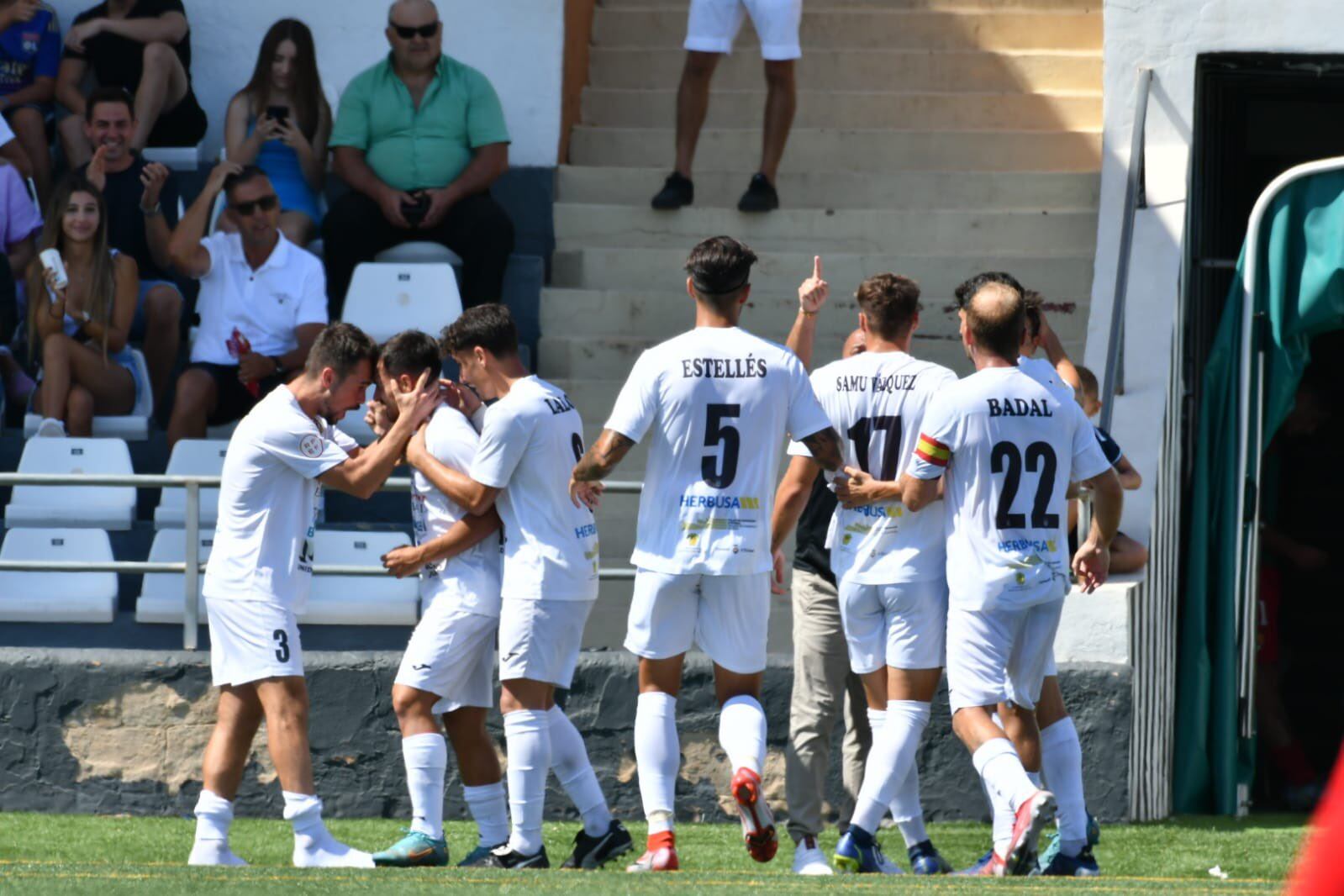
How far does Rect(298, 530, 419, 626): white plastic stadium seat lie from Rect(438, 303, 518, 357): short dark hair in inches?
90.1

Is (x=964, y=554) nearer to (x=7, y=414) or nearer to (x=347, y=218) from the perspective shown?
(x=347, y=218)

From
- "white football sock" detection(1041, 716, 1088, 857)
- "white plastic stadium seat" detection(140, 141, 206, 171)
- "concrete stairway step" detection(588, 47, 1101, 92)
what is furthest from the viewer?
"concrete stairway step" detection(588, 47, 1101, 92)

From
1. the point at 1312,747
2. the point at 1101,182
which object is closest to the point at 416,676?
the point at 1101,182

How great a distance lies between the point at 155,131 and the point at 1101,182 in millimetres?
5285

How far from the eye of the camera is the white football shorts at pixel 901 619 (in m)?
6.24

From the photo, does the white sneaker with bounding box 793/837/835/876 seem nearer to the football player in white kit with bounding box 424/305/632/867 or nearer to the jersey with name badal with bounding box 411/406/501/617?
the football player in white kit with bounding box 424/305/632/867

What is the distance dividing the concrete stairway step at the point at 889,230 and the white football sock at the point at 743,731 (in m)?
4.92

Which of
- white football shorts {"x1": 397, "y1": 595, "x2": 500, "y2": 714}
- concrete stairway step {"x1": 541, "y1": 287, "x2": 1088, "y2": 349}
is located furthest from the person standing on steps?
white football shorts {"x1": 397, "y1": 595, "x2": 500, "y2": 714}

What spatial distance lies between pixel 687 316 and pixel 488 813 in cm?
435

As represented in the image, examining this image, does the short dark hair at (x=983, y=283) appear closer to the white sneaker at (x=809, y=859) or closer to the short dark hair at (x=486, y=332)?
the short dark hair at (x=486, y=332)

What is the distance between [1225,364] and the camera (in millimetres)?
9000

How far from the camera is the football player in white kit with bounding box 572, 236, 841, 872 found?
19.6ft

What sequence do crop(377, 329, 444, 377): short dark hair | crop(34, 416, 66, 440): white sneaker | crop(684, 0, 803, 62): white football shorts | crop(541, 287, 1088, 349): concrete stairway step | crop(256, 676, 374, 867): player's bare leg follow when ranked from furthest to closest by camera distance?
crop(684, 0, 803, 62): white football shorts, crop(541, 287, 1088, 349): concrete stairway step, crop(34, 416, 66, 440): white sneaker, crop(377, 329, 444, 377): short dark hair, crop(256, 676, 374, 867): player's bare leg

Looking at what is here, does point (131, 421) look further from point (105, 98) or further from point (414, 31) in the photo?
point (414, 31)
